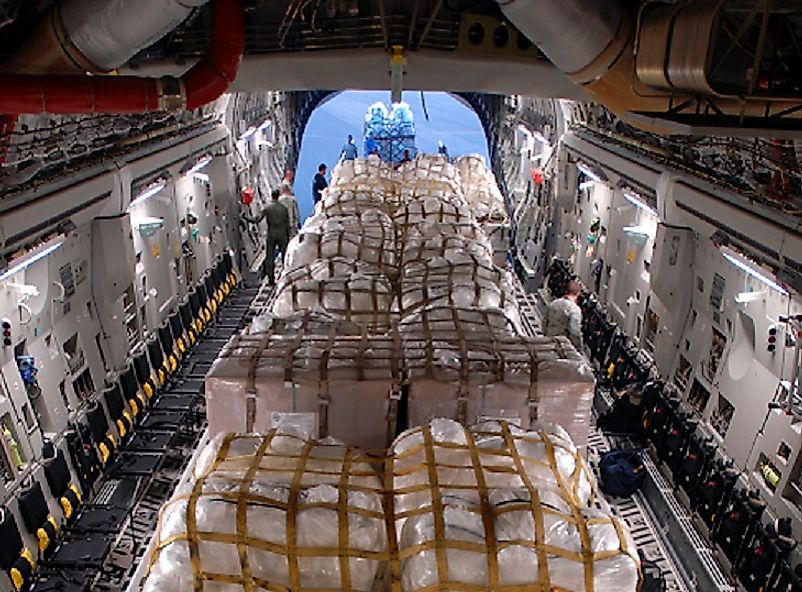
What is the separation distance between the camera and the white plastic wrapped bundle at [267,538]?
2463 millimetres

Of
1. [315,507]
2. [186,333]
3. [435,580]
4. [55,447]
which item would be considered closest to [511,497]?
[435,580]

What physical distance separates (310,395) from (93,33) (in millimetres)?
2364

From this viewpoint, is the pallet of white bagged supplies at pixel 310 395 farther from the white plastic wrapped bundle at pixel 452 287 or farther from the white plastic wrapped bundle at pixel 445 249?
the white plastic wrapped bundle at pixel 445 249

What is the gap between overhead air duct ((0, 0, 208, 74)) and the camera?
384 centimetres

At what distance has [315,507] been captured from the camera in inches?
100.0

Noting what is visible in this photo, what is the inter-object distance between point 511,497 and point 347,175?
765 cm

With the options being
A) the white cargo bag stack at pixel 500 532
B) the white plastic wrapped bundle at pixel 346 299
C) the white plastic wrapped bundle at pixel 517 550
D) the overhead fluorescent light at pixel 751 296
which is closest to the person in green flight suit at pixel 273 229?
the white plastic wrapped bundle at pixel 346 299

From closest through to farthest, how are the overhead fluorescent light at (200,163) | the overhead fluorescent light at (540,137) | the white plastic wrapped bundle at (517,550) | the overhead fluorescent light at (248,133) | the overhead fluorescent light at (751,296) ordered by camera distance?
the white plastic wrapped bundle at (517,550) → the overhead fluorescent light at (751,296) → the overhead fluorescent light at (200,163) → the overhead fluorescent light at (248,133) → the overhead fluorescent light at (540,137)

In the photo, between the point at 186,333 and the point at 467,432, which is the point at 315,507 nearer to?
the point at 467,432

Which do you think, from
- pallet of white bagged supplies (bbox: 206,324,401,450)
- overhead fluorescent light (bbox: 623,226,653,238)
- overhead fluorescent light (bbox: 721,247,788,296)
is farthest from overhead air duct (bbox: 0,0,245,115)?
overhead fluorescent light (bbox: 623,226,653,238)

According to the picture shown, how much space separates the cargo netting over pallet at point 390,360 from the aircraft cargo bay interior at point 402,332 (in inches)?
0.7

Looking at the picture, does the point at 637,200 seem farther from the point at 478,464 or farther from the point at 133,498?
the point at 478,464

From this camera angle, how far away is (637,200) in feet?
26.8

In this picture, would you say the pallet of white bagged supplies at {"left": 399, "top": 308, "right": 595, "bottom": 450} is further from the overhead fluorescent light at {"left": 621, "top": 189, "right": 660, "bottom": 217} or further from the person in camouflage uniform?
the overhead fluorescent light at {"left": 621, "top": 189, "right": 660, "bottom": 217}
